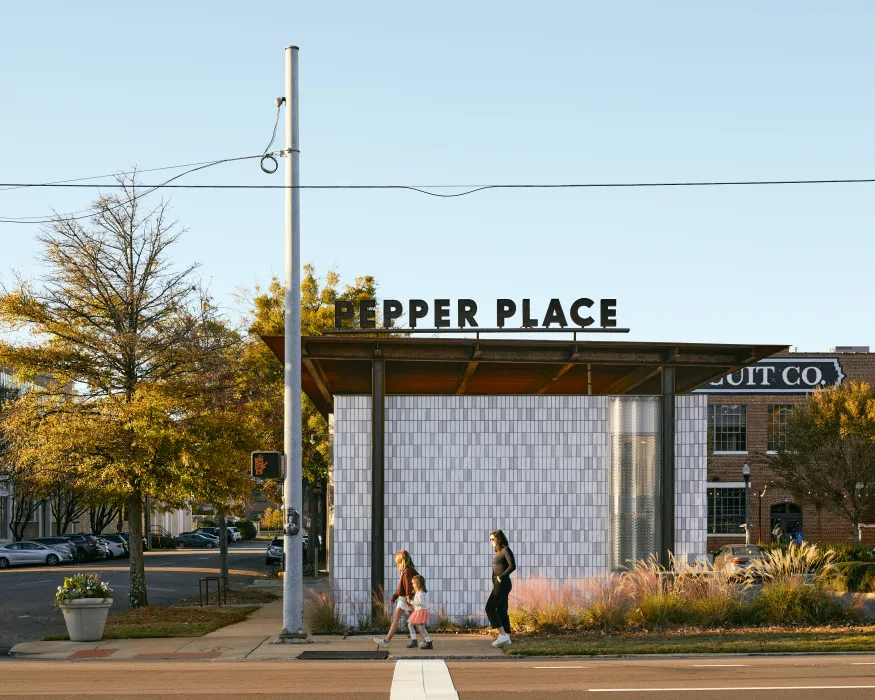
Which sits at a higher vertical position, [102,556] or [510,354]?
[510,354]

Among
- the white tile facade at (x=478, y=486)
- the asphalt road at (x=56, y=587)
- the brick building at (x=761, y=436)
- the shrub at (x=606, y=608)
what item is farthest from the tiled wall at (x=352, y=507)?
the brick building at (x=761, y=436)

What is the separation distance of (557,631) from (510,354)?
4808 millimetres

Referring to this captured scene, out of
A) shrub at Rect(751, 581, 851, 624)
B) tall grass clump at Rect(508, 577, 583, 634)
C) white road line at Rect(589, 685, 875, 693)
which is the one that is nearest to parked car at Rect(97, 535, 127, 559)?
tall grass clump at Rect(508, 577, 583, 634)

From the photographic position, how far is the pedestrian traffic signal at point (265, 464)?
57.3 feet

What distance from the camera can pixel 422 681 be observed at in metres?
13.0

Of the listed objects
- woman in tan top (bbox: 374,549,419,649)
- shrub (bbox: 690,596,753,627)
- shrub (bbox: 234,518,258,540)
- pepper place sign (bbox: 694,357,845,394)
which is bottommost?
shrub (bbox: 234,518,258,540)

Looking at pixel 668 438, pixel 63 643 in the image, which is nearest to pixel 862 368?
pixel 668 438

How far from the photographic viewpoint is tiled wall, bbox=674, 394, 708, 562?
64.0 ft

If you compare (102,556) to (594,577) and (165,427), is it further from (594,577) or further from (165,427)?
(594,577)

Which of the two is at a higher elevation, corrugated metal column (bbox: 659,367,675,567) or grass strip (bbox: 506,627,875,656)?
corrugated metal column (bbox: 659,367,675,567)

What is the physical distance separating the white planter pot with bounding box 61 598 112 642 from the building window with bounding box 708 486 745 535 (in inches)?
1546

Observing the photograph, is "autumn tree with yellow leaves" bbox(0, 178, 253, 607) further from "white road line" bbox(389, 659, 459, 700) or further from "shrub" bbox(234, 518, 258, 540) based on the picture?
"shrub" bbox(234, 518, 258, 540)

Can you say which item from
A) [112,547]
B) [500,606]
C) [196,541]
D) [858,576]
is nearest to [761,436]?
[858,576]

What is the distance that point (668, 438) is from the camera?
773 inches
